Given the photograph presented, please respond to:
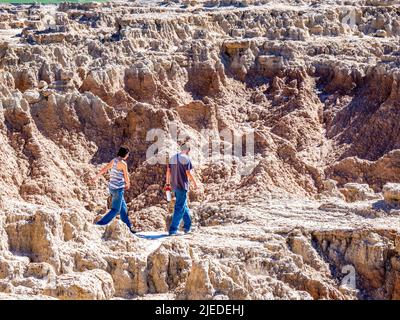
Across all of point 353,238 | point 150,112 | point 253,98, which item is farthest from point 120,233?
point 253,98

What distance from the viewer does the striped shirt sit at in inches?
483

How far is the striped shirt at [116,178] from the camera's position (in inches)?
483

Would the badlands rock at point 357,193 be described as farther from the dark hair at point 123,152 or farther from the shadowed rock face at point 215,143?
the dark hair at point 123,152

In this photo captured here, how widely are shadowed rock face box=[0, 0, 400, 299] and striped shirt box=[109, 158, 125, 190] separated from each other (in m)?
0.73

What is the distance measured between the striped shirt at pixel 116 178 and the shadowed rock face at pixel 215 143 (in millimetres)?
727

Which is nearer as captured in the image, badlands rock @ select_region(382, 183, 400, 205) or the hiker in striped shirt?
the hiker in striped shirt

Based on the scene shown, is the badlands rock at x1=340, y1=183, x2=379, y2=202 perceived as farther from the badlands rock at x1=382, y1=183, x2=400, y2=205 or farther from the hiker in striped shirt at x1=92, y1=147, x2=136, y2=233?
the hiker in striped shirt at x1=92, y1=147, x2=136, y2=233

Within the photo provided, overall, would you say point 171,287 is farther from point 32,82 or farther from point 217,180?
point 32,82

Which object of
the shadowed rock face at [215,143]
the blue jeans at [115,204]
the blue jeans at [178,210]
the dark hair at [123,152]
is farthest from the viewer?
the blue jeans at [178,210]

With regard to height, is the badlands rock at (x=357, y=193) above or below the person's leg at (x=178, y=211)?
above

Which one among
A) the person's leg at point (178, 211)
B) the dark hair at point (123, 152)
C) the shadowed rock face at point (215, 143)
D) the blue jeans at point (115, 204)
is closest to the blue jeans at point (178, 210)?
the person's leg at point (178, 211)

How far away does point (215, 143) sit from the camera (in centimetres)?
2086

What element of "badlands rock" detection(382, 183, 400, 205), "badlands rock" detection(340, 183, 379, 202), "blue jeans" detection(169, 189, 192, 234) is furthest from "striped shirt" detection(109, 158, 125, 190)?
"badlands rock" detection(340, 183, 379, 202)

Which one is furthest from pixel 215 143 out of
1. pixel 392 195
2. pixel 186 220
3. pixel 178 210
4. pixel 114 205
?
pixel 114 205
